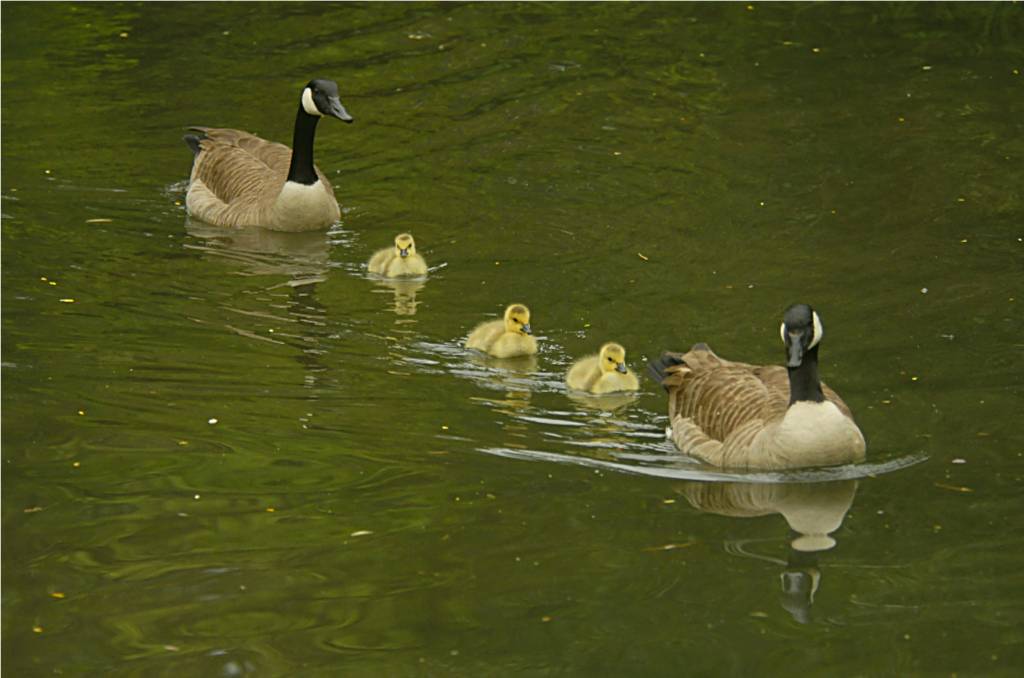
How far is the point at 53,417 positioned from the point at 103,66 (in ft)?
30.9

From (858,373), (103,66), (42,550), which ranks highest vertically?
(103,66)

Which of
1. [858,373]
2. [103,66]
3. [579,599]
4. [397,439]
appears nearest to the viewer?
[579,599]

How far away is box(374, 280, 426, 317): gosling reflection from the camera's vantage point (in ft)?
44.7

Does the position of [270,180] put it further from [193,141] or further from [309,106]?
[193,141]

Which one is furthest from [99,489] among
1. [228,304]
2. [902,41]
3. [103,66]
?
[902,41]

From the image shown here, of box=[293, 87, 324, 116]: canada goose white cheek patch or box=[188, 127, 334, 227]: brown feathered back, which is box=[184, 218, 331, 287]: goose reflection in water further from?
box=[293, 87, 324, 116]: canada goose white cheek patch

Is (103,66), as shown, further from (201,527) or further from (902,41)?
(201,527)

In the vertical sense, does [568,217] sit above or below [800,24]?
below

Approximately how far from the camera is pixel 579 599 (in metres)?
8.98

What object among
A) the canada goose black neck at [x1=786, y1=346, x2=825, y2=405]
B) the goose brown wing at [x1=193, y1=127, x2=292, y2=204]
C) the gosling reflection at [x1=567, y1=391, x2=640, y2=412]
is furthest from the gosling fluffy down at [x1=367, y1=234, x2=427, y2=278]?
the canada goose black neck at [x1=786, y1=346, x2=825, y2=405]

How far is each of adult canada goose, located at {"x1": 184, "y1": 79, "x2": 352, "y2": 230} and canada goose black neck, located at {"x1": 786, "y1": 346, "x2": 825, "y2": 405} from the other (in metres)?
6.30

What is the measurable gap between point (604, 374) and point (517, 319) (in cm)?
90

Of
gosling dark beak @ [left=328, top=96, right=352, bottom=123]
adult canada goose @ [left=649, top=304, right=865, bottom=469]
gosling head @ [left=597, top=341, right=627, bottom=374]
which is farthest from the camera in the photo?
gosling dark beak @ [left=328, top=96, right=352, bottom=123]

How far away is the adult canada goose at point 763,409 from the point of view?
10.3 m
